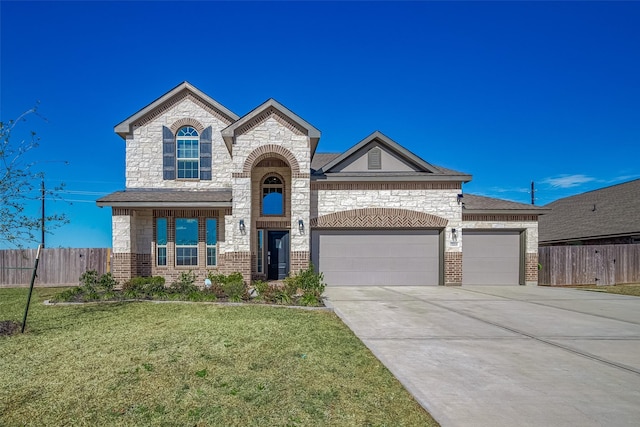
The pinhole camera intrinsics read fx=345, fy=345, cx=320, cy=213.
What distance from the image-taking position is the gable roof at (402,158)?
47.8 ft

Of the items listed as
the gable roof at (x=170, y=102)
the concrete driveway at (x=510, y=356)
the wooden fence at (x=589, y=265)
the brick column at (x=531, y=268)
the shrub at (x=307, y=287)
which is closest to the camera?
the concrete driveway at (x=510, y=356)

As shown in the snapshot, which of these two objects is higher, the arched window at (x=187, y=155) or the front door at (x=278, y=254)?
the arched window at (x=187, y=155)

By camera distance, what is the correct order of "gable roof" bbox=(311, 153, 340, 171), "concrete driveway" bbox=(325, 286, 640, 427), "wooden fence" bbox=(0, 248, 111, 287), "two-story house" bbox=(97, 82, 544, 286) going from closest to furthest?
"concrete driveway" bbox=(325, 286, 640, 427), "two-story house" bbox=(97, 82, 544, 286), "wooden fence" bbox=(0, 248, 111, 287), "gable roof" bbox=(311, 153, 340, 171)

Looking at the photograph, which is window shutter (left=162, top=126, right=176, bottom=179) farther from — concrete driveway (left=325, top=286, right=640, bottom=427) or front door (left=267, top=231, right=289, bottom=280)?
concrete driveway (left=325, top=286, right=640, bottom=427)

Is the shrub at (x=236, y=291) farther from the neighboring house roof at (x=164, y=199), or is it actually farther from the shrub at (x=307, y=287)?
the neighboring house roof at (x=164, y=199)

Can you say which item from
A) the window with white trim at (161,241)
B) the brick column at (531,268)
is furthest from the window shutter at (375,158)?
the window with white trim at (161,241)

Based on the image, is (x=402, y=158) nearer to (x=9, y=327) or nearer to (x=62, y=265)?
(x=9, y=327)

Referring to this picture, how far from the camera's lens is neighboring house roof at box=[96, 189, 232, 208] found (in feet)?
45.3

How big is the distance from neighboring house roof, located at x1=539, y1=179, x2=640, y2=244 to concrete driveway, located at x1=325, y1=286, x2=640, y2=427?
491 inches

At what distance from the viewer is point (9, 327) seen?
7.20m

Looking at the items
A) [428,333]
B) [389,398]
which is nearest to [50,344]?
[389,398]

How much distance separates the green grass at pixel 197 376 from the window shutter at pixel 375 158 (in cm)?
906

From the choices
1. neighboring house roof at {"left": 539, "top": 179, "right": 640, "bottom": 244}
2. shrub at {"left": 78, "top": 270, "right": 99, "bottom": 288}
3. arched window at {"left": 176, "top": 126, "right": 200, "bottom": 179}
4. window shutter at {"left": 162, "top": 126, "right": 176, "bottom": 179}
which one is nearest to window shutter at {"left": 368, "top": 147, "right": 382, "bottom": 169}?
arched window at {"left": 176, "top": 126, "right": 200, "bottom": 179}

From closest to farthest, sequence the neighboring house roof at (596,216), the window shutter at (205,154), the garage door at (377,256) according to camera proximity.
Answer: the garage door at (377,256) < the window shutter at (205,154) < the neighboring house roof at (596,216)
